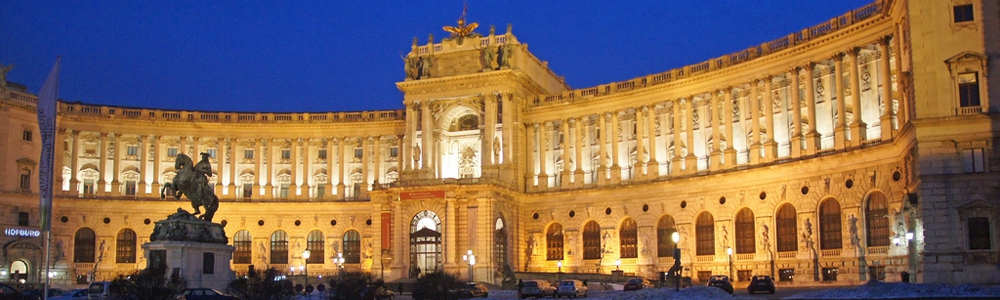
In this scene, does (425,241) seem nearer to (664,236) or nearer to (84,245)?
(664,236)

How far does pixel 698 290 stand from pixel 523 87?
41.6m

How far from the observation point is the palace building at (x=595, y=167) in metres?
45.3

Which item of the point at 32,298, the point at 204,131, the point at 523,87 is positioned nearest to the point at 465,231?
the point at 523,87

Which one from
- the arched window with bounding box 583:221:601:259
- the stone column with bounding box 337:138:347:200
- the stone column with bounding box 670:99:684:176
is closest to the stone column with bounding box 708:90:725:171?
the stone column with bounding box 670:99:684:176

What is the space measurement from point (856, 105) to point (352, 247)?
141 ft

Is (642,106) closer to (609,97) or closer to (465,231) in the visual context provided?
(609,97)

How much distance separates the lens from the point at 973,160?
1734 inches

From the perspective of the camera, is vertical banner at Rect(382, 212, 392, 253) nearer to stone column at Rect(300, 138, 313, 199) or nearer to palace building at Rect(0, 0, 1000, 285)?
palace building at Rect(0, 0, 1000, 285)

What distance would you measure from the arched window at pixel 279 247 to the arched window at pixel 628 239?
28.4 meters

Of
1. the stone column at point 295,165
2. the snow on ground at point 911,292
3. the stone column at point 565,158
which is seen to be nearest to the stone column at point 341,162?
the stone column at point 295,165

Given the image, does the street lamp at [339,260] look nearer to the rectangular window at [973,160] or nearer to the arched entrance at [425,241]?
the arched entrance at [425,241]

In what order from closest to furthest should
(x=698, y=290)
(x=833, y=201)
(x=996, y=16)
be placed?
(x=698, y=290) → (x=996, y=16) → (x=833, y=201)

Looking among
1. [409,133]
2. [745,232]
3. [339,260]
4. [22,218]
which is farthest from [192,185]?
[409,133]

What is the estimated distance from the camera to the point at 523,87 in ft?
267
